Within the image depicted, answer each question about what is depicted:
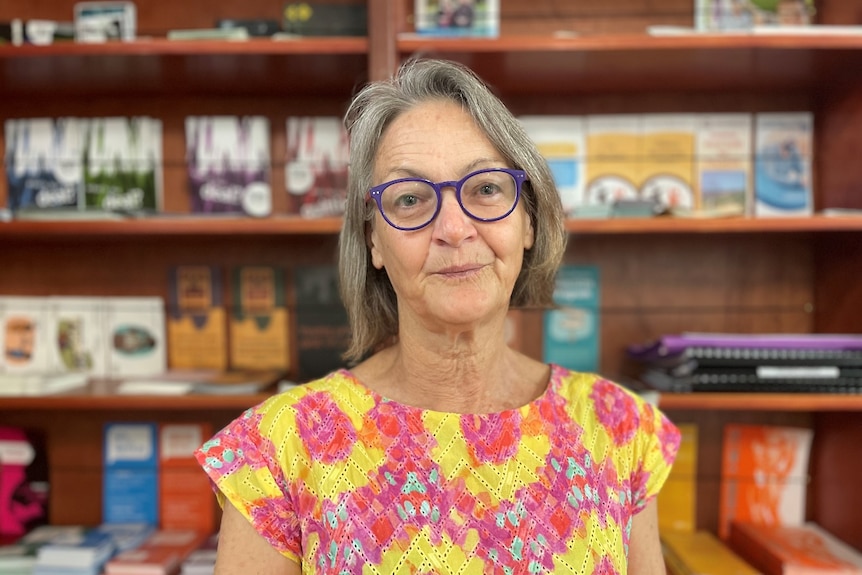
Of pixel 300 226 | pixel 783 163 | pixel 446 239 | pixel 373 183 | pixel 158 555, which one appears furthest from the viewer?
pixel 783 163

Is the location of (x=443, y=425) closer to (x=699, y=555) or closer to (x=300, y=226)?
(x=300, y=226)

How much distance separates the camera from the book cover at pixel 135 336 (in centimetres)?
173

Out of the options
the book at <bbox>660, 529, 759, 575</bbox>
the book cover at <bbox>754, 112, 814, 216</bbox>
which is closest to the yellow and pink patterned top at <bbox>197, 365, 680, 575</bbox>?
the book at <bbox>660, 529, 759, 575</bbox>

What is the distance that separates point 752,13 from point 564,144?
56 cm

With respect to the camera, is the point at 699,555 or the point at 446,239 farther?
the point at 699,555

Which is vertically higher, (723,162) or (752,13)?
(752,13)

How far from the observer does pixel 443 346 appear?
3.21 feet

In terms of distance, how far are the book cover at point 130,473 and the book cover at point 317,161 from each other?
78cm

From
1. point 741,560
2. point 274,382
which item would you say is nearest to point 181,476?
point 274,382

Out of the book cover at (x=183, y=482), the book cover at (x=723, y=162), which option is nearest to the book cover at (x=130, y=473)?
the book cover at (x=183, y=482)

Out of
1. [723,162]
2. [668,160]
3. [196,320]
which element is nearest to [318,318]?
[196,320]

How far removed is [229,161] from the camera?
5.53 feet

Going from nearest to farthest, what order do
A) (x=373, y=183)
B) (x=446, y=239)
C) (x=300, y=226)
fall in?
(x=446, y=239) < (x=373, y=183) < (x=300, y=226)

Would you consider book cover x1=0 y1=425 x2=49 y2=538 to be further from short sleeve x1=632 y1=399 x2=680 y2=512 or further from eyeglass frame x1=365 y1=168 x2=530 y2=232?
short sleeve x1=632 y1=399 x2=680 y2=512
